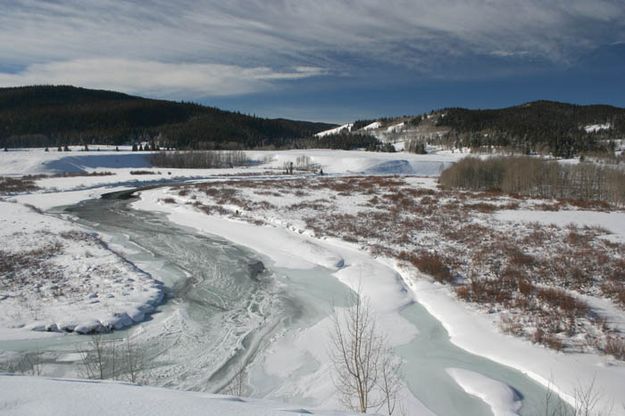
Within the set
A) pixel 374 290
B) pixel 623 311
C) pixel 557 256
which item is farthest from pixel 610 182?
pixel 374 290

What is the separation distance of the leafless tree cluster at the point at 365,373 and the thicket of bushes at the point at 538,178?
3232 centimetres

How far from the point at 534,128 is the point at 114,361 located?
16676 centimetres

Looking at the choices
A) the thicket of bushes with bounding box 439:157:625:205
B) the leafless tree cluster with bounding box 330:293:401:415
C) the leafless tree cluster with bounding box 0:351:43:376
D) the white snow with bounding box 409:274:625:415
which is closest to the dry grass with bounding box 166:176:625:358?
the white snow with bounding box 409:274:625:415

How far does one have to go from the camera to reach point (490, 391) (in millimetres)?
7406

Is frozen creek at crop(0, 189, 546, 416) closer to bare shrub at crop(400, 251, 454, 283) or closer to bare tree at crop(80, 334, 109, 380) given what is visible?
bare tree at crop(80, 334, 109, 380)

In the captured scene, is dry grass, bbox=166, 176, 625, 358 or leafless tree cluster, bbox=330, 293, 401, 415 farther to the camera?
dry grass, bbox=166, 176, 625, 358

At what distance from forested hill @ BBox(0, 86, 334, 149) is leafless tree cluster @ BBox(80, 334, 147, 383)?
118078mm

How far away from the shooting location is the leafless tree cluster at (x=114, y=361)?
306 inches

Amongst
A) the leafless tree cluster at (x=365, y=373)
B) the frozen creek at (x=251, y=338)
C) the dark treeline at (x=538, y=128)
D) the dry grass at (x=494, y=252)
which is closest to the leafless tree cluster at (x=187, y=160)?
the dry grass at (x=494, y=252)

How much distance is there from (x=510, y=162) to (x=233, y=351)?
128 feet

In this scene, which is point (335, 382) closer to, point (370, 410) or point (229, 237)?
point (370, 410)

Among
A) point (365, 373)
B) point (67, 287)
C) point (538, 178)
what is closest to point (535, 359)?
point (365, 373)

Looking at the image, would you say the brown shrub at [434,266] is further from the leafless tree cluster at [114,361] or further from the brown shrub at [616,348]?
the leafless tree cluster at [114,361]

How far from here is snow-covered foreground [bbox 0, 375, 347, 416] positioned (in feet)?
12.6
